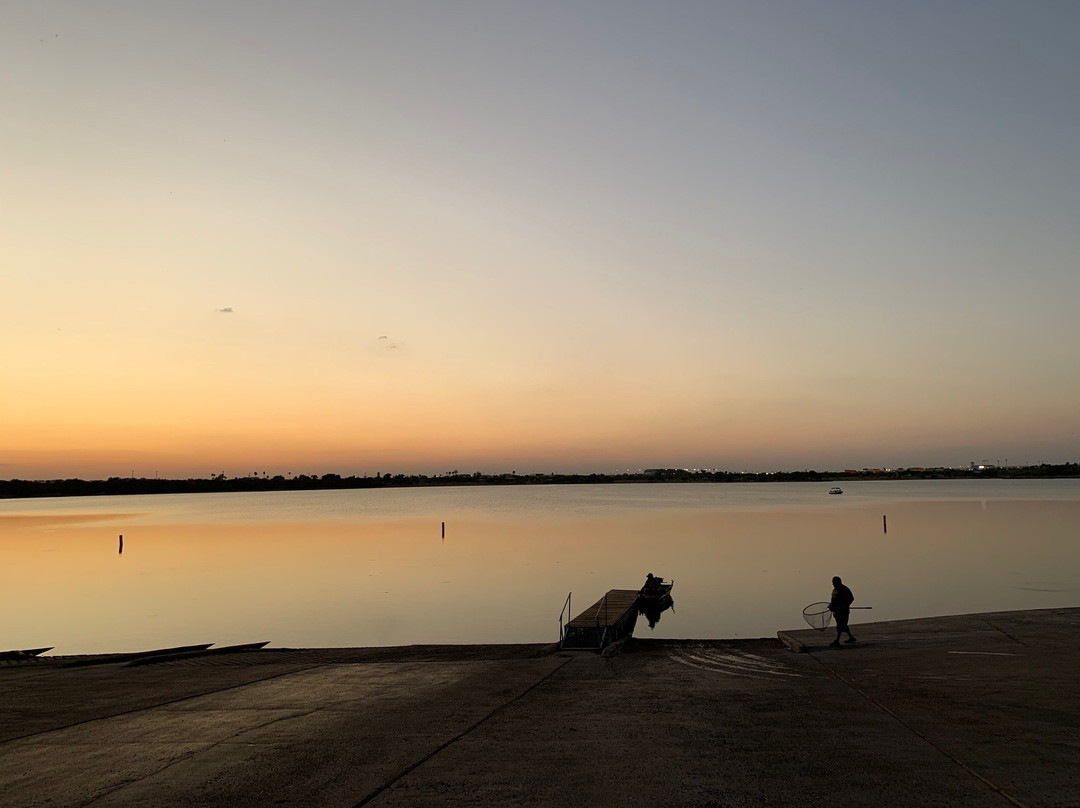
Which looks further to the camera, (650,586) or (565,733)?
(650,586)

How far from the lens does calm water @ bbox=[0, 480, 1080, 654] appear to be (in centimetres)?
3772

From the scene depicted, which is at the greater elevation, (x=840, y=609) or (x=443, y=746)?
(x=443, y=746)

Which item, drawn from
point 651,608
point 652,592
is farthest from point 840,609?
point 652,592

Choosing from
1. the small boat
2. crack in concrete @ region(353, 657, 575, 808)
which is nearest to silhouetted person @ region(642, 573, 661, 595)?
the small boat

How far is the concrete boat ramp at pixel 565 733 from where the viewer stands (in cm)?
850

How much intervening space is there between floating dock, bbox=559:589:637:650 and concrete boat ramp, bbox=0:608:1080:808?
796 cm

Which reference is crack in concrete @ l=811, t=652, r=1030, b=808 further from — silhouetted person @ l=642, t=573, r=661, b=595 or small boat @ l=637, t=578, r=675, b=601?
silhouetted person @ l=642, t=573, r=661, b=595

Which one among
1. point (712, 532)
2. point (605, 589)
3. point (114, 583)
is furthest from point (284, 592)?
point (712, 532)

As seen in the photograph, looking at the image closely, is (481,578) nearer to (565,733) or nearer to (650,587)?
(650,587)

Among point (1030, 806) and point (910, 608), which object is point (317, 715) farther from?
point (910, 608)

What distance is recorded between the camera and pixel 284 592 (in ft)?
162

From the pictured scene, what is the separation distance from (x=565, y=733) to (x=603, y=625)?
19130 millimetres

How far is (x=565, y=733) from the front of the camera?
11039 mm

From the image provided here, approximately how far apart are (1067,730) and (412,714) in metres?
9.46
